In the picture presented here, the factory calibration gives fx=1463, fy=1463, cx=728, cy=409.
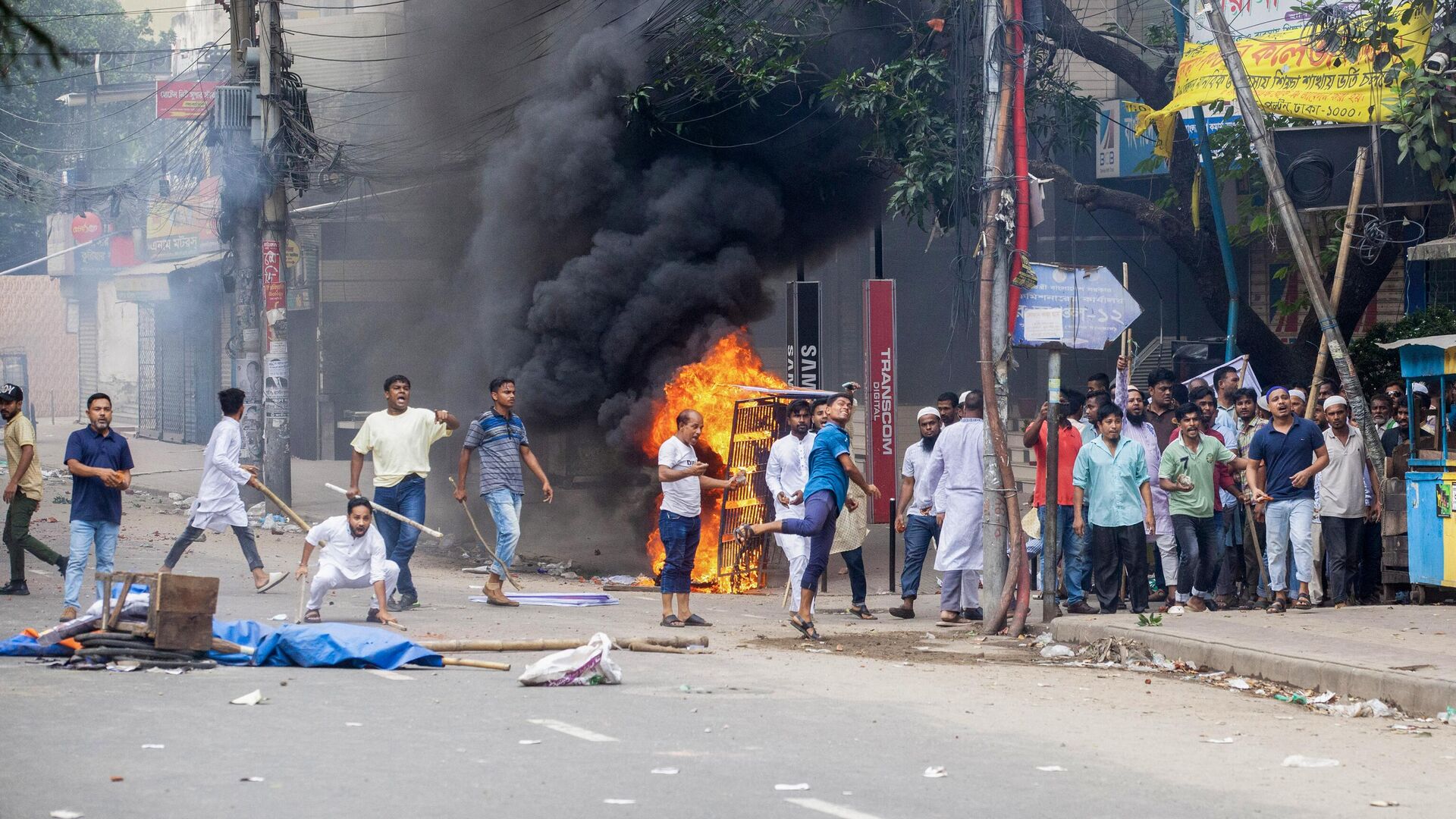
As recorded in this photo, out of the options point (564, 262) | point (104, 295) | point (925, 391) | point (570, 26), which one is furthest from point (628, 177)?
point (104, 295)

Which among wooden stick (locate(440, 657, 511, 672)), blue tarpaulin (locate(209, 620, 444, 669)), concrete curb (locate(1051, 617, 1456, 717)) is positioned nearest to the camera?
concrete curb (locate(1051, 617, 1456, 717))

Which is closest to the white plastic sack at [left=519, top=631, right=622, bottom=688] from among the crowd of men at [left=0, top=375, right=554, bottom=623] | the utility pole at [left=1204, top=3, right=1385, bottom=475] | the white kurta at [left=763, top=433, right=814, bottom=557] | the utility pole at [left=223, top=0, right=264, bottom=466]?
the crowd of men at [left=0, top=375, right=554, bottom=623]

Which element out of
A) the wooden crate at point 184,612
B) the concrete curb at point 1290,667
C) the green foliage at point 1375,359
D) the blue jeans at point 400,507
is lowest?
the concrete curb at point 1290,667

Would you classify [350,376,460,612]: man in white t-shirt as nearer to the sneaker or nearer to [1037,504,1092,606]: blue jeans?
the sneaker

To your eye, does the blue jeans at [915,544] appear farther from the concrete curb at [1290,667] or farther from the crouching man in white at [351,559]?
the crouching man in white at [351,559]

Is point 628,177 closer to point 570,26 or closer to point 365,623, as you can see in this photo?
point 570,26

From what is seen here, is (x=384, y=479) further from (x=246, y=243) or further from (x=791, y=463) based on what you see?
(x=246, y=243)

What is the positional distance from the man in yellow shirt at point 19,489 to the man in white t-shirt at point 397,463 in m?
2.16

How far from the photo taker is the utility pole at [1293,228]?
1101 cm

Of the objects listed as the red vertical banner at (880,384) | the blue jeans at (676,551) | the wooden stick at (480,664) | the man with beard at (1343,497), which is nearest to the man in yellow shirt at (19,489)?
the wooden stick at (480,664)

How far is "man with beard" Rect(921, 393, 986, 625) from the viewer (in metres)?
10.4

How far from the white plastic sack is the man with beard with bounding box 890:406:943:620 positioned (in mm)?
3970

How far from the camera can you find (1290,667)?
768 centimetres

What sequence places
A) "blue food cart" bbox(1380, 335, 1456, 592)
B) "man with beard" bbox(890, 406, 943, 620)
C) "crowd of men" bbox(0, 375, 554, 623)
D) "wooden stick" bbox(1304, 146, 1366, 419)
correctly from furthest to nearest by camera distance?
"wooden stick" bbox(1304, 146, 1366, 419), "man with beard" bbox(890, 406, 943, 620), "crowd of men" bbox(0, 375, 554, 623), "blue food cart" bbox(1380, 335, 1456, 592)
